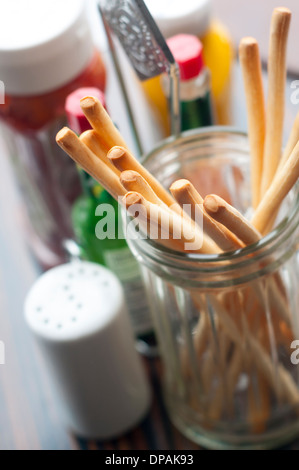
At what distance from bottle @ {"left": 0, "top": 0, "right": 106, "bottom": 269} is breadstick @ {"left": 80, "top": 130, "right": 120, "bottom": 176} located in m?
0.13

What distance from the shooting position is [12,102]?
17.0 inches

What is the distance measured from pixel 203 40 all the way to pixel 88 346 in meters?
0.23

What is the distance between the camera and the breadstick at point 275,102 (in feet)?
1.00

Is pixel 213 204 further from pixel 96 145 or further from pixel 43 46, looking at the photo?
pixel 43 46

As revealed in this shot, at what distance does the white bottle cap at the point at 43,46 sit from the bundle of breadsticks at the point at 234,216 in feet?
0.41

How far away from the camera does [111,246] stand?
0.43 meters

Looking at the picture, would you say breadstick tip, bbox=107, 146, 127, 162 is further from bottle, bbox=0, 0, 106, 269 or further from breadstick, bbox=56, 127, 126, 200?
bottle, bbox=0, 0, 106, 269

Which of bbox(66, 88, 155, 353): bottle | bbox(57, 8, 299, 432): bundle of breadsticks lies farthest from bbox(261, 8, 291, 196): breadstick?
bbox(66, 88, 155, 353): bottle

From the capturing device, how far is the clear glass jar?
1.08 ft

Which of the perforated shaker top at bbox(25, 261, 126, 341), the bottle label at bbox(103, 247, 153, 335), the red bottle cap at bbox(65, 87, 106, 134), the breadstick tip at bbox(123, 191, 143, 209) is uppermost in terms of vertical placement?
the breadstick tip at bbox(123, 191, 143, 209)

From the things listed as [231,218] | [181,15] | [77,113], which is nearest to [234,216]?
[231,218]

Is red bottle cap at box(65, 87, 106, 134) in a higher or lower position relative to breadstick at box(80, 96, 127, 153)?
lower

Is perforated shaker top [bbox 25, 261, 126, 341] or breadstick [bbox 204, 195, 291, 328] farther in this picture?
perforated shaker top [bbox 25, 261, 126, 341]
